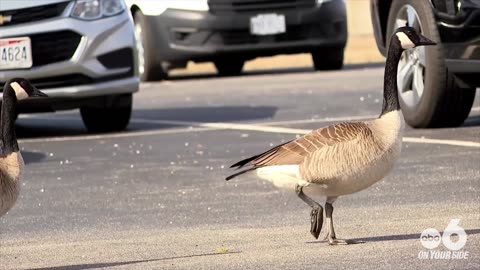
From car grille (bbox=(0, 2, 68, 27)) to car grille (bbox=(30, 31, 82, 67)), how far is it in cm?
17

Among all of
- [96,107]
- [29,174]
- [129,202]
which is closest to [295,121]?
[96,107]

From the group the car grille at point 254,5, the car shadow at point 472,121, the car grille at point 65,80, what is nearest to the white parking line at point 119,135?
the car grille at point 65,80

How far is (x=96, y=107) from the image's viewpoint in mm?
15039

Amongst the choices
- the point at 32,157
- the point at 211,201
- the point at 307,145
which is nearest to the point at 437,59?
the point at 211,201

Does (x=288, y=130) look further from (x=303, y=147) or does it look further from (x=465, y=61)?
(x=303, y=147)

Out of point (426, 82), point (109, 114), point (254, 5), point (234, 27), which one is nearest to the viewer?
point (426, 82)

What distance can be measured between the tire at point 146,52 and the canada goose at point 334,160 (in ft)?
41.3

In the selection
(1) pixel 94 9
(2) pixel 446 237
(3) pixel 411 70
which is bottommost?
(1) pixel 94 9

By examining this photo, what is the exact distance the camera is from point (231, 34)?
825 inches

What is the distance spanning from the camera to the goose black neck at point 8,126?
8.21 m

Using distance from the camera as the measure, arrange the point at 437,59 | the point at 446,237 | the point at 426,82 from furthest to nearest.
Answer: the point at 426,82, the point at 437,59, the point at 446,237

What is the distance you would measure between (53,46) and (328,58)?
8.24 m

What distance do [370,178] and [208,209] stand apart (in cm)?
191

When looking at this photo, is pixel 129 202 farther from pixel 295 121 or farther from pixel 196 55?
pixel 196 55
